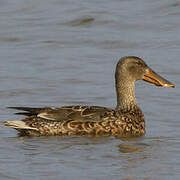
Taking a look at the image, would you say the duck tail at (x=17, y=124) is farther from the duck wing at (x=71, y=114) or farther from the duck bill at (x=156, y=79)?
the duck bill at (x=156, y=79)

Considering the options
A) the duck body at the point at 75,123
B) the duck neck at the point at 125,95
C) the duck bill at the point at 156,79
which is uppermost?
the duck bill at the point at 156,79

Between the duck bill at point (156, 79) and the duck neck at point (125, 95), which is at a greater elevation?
the duck bill at point (156, 79)

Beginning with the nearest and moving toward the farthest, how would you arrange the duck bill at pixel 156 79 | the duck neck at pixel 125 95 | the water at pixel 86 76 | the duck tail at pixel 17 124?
the water at pixel 86 76 < the duck tail at pixel 17 124 < the duck neck at pixel 125 95 < the duck bill at pixel 156 79

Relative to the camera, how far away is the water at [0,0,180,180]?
29.6 feet

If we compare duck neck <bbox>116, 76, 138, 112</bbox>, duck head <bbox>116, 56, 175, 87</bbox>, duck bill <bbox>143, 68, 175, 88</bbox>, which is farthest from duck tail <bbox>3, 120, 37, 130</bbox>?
duck bill <bbox>143, 68, 175, 88</bbox>

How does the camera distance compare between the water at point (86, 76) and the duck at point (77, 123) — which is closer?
the water at point (86, 76)

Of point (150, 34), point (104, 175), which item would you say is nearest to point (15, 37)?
point (150, 34)

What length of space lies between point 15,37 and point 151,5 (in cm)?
421

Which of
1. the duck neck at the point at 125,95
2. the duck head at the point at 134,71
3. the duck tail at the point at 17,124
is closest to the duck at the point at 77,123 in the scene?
the duck tail at the point at 17,124

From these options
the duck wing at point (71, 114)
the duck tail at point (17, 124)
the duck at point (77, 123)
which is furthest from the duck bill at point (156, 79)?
the duck tail at point (17, 124)

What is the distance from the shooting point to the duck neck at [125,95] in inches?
443

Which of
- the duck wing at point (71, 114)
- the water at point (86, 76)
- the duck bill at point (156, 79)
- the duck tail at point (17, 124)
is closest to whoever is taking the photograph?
the water at point (86, 76)

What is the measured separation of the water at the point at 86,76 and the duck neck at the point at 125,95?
0.41 metres

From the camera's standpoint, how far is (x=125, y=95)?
447 inches
